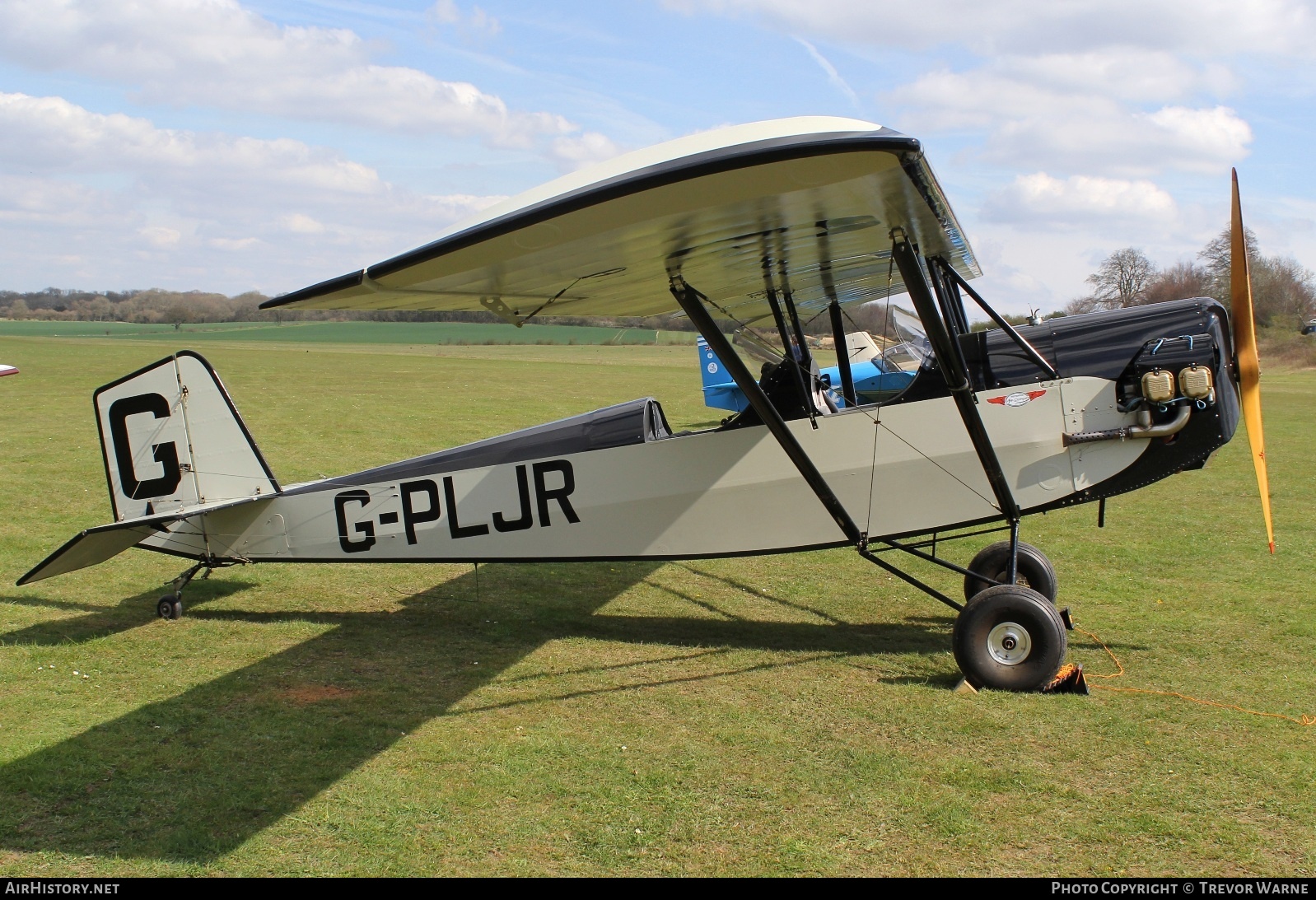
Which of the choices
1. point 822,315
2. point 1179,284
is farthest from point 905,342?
point 1179,284

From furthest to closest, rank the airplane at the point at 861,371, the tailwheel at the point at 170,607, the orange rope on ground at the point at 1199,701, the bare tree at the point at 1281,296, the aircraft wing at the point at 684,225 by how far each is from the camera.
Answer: the bare tree at the point at 1281,296, the airplane at the point at 861,371, the tailwheel at the point at 170,607, the orange rope on ground at the point at 1199,701, the aircraft wing at the point at 684,225

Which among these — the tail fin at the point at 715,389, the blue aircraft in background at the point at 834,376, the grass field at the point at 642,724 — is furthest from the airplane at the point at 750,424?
the tail fin at the point at 715,389

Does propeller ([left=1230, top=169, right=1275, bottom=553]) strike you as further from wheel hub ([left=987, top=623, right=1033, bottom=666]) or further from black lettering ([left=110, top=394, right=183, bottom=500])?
black lettering ([left=110, top=394, right=183, bottom=500])

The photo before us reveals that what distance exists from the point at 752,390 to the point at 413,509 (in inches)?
100

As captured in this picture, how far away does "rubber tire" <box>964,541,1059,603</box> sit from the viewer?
6.33m

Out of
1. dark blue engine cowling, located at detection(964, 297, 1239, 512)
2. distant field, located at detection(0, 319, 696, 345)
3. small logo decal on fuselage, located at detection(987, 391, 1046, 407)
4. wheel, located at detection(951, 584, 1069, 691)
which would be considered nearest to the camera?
wheel, located at detection(951, 584, 1069, 691)

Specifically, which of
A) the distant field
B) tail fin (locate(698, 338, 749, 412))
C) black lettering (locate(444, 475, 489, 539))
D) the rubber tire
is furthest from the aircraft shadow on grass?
the distant field

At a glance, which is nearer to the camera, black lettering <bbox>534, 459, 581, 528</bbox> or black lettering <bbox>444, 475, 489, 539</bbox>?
black lettering <bbox>534, 459, 581, 528</bbox>

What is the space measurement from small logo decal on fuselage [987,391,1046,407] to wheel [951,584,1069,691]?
110 centimetres

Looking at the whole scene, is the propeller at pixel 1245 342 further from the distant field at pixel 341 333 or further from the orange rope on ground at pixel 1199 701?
the distant field at pixel 341 333

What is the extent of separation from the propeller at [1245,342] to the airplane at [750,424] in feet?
0.06

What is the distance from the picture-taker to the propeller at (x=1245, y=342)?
5098 millimetres

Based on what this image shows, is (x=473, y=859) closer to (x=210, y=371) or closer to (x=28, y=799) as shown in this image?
(x=28, y=799)

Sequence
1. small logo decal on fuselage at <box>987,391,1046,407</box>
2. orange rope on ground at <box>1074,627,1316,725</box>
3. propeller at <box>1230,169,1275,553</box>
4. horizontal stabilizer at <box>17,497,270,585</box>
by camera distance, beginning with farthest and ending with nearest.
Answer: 1. horizontal stabilizer at <box>17,497,270,585</box>
2. small logo decal on fuselage at <box>987,391,1046,407</box>
3. propeller at <box>1230,169,1275,553</box>
4. orange rope on ground at <box>1074,627,1316,725</box>
